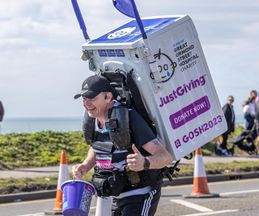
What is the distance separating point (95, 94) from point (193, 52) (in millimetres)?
908

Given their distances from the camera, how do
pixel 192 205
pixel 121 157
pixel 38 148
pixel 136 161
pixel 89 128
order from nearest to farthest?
pixel 136 161 < pixel 121 157 < pixel 89 128 < pixel 192 205 < pixel 38 148

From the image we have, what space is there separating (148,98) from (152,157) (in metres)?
0.45

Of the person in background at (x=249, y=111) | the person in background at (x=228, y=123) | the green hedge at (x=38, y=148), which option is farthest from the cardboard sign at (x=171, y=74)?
the person in background at (x=249, y=111)

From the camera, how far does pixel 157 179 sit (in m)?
5.16

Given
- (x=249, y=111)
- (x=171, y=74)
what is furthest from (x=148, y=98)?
(x=249, y=111)

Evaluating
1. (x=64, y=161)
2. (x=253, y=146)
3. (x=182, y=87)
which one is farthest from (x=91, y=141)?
(x=253, y=146)

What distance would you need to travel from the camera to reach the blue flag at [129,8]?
17.0 ft

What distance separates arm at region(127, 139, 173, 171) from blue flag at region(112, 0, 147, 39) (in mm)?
798

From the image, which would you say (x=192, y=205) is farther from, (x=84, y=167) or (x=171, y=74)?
(x=171, y=74)

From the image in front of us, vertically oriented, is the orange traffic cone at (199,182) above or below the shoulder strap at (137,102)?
below

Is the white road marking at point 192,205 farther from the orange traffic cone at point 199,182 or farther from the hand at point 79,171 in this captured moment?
the hand at point 79,171

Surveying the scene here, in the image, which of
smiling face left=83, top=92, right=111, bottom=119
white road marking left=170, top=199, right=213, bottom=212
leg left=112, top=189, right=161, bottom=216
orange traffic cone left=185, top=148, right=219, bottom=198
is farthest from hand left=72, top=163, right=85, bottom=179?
orange traffic cone left=185, top=148, right=219, bottom=198

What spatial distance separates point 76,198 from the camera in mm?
4891

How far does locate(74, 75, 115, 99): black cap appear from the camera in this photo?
5027 millimetres
